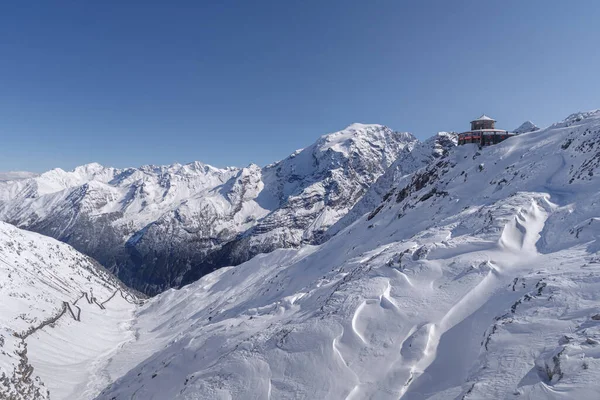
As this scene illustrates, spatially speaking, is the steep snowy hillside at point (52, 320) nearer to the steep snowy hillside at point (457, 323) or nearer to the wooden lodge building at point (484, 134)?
the steep snowy hillside at point (457, 323)

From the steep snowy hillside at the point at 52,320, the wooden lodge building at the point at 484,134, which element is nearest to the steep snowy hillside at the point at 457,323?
the wooden lodge building at the point at 484,134

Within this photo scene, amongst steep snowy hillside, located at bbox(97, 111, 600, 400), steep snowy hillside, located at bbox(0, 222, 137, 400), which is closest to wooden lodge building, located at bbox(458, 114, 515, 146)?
steep snowy hillside, located at bbox(97, 111, 600, 400)

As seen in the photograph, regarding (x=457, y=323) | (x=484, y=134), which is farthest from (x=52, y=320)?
(x=484, y=134)

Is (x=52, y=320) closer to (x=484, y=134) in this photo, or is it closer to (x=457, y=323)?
(x=457, y=323)

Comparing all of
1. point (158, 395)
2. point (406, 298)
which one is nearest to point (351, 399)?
point (406, 298)

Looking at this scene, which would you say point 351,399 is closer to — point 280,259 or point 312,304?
point 312,304

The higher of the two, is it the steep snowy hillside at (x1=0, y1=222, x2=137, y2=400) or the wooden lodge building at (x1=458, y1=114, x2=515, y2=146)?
the wooden lodge building at (x1=458, y1=114, x2=515, y2=146)

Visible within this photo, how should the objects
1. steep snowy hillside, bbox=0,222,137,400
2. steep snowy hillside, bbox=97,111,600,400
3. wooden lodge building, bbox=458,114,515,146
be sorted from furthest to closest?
wooden lodge building, bbox=458,114,515,146, steep snowy hillside, bbox=0,222,137,400, steep snowy hillside, bbox=97,111,600,400

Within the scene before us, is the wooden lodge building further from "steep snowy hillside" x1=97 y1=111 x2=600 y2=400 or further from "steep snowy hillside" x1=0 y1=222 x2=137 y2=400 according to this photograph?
"steep snowy hillside" x1=0 y1=222 x2=137 y2=400
